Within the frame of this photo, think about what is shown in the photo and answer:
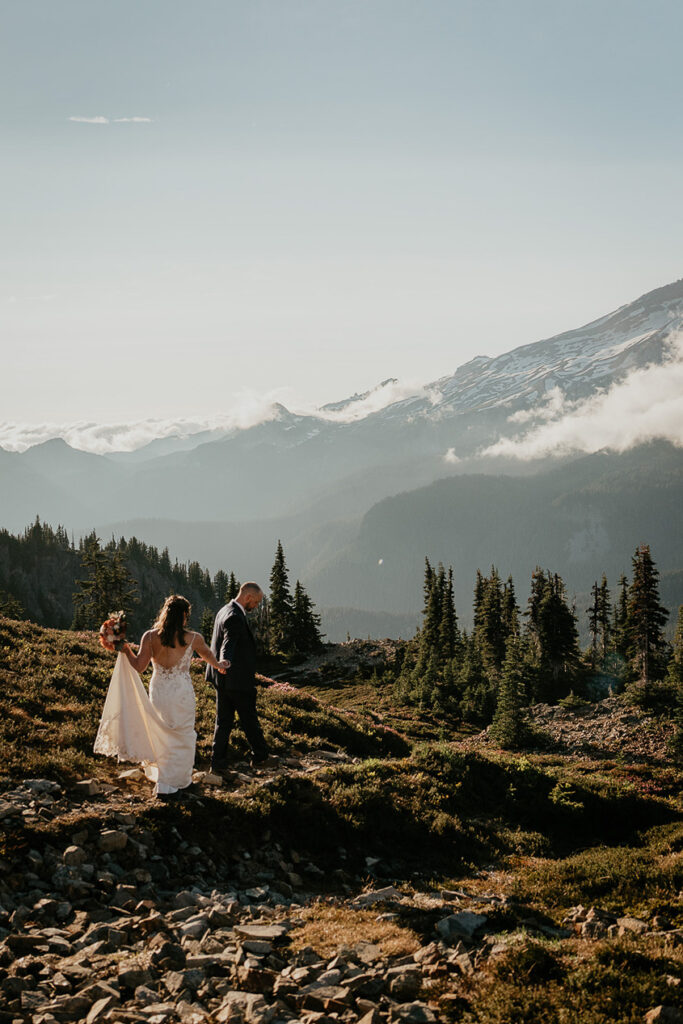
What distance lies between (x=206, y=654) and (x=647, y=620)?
59.6 meters

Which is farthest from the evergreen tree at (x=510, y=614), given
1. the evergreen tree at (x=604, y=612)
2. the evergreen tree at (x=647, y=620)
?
the evergreen tree at (x=647, y=620)

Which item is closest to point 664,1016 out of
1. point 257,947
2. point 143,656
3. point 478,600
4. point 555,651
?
point 257,947

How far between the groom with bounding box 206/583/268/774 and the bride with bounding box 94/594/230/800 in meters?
1.23

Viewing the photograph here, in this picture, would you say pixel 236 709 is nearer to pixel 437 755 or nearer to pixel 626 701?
pixel 437 755

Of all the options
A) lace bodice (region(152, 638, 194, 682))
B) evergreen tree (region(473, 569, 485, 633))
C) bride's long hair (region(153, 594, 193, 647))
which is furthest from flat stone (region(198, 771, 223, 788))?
evergreen tree (region(473, 569, 485, 633))

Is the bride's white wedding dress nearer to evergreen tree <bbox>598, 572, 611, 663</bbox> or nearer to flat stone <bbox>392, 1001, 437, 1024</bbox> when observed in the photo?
flat stone <bbox>392, 1001, 437, 1024</bbox>

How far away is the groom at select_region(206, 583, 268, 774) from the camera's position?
1318 cm

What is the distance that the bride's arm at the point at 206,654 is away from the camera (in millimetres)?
11914

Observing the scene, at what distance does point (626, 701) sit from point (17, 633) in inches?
2030

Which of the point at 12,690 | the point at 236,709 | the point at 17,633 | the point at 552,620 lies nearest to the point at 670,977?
the point at 236,709

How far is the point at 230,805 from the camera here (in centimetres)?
1092

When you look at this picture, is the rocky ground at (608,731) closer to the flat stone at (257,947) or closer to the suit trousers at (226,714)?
the suit trousers at (226,714)

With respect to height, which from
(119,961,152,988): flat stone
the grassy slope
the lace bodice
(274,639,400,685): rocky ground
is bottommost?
(274,639,400,685): rocky ground

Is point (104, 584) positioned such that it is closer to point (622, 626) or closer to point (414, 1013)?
point (622, 626)
